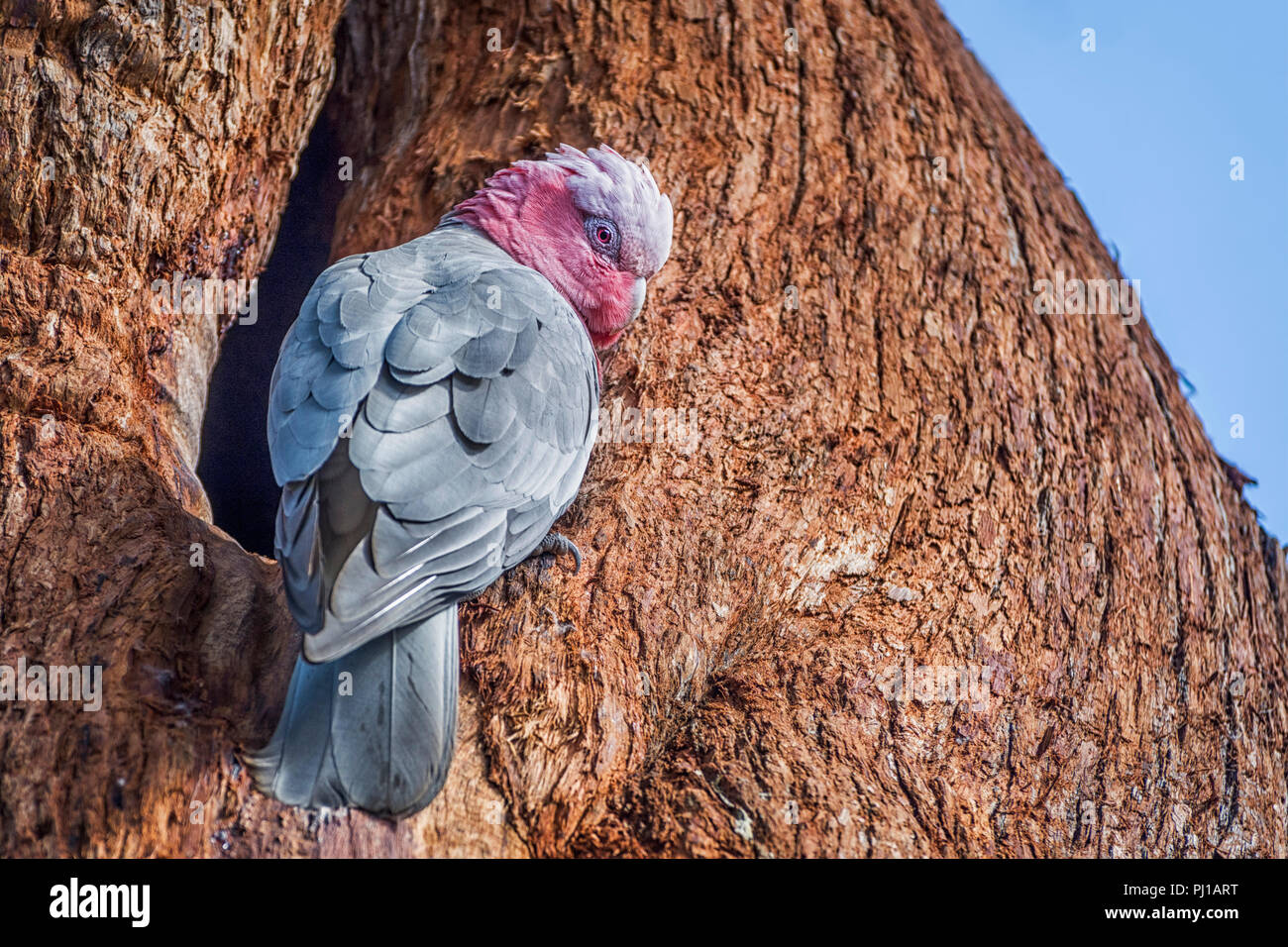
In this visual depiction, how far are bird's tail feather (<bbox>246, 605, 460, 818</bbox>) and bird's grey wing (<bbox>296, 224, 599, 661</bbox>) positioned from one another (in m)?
0.14

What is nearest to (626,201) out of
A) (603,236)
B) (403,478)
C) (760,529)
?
(603,236)

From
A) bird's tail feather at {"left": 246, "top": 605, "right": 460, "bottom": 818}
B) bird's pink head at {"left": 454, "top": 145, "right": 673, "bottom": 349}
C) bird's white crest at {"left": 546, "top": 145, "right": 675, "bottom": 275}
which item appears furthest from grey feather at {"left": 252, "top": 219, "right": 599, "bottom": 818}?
bird's white crest at {"left": 546, "top": 145, "right": 675, "bottom": 275}

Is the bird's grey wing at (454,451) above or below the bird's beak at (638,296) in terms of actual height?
below

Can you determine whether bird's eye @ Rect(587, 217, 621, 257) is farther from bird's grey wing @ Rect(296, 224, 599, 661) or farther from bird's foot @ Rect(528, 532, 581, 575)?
bird's foot @ Rect(528, 532, 581, 575)

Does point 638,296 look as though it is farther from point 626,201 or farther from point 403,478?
point 403,478

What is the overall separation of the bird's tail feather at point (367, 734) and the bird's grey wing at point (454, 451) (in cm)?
14

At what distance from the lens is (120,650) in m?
2.73

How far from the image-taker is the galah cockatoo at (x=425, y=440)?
2.43 metres

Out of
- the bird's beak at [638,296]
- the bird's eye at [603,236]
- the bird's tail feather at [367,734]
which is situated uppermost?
the bird's eye at [603,236]

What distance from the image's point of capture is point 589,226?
12.5 feet

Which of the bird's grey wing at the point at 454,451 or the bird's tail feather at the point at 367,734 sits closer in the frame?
the bird's tail feather at the point at 367,734

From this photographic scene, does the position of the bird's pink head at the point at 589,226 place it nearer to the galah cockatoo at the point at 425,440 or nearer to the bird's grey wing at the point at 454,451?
the galah cockatoo at the point at 425,440

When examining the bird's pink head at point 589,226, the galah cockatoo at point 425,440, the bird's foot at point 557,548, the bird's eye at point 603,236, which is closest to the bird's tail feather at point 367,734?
the galah cockatoo at point 425,440

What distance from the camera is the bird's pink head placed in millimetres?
3760
